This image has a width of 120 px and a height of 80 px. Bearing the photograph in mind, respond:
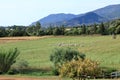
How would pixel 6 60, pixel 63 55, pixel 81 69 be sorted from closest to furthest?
pixel 81 69, pixel 63 55, pixel 6 60

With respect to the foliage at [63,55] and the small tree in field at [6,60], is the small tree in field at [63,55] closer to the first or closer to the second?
the foliage at [63,55]

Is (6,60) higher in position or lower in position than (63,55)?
lower

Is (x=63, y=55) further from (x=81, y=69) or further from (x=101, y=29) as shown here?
(x=101, y=29)

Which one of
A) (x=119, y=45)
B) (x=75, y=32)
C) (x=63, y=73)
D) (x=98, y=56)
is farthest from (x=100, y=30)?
(x=63, y=73)

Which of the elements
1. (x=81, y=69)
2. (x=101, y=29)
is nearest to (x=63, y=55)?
(x=81, y=69)

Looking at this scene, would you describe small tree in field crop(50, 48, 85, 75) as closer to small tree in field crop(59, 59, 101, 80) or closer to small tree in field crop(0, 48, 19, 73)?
small tree in field crop(0, 48, 19, 73)

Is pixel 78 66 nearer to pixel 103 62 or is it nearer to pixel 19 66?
pixel 19 66

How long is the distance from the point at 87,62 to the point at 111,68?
19.1 meters

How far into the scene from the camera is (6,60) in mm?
48844

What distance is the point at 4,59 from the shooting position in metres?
49.0

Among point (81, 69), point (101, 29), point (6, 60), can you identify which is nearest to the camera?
point (81, 69)

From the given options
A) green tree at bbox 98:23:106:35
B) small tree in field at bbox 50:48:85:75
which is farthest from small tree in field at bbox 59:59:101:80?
green tree at bbox 98:23:106:35

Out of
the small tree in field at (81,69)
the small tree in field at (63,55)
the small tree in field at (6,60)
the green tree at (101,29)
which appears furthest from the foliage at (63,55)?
the green tree at (101,29)

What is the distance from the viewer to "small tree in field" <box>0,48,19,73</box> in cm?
4850
